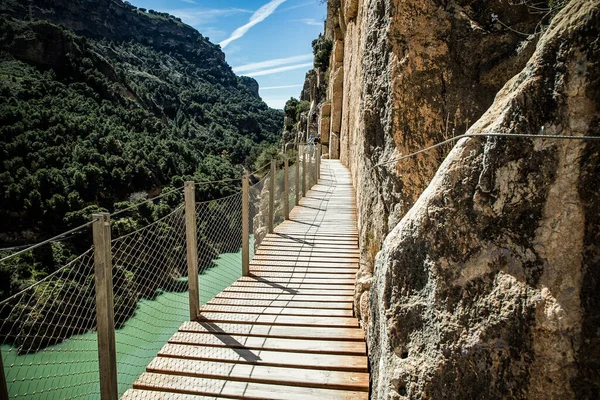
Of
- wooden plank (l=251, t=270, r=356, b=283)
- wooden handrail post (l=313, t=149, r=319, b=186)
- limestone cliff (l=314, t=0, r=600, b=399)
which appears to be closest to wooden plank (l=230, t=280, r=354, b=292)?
wooden plank (l=251, t=270, r=356, b=283)

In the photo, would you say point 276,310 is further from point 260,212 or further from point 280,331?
point 260,212

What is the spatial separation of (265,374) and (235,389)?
0.90 feet

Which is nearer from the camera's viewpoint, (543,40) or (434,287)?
(543,40)

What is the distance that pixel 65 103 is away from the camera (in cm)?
3844

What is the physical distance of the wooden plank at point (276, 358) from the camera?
303 centimetres

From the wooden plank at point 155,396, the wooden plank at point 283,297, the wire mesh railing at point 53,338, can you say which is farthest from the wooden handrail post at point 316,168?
the wooden plank at point 155,396

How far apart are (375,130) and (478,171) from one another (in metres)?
1.85

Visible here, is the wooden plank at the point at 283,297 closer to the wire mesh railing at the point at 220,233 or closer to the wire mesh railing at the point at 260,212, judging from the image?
the wire mesh railing at the point at 220,233

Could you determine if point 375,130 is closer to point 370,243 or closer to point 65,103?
point 370,243

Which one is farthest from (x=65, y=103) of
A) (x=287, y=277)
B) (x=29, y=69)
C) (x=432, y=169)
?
(x=432, y=169)

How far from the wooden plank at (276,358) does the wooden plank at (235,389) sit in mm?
242

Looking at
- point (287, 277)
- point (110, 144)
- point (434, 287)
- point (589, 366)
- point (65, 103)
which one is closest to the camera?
point (589, 366)

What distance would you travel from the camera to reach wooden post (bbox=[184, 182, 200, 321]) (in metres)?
3.65

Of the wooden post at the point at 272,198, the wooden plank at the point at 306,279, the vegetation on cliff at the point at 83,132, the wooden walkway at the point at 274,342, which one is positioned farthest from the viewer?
the vegetation on cliff at the point at 83,132
